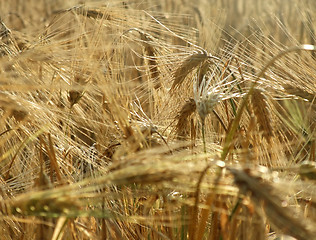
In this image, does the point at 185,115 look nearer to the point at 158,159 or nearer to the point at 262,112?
the point at 262,112

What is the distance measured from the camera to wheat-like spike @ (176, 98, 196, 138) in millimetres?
1212

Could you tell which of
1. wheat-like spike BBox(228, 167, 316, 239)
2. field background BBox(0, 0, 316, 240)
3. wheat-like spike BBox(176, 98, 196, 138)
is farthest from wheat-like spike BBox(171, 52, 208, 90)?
wheat-like spike BBox(228, 167, 316, 239)

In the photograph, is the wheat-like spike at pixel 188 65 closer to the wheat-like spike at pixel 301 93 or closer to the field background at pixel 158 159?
the field background at pixel 158 159

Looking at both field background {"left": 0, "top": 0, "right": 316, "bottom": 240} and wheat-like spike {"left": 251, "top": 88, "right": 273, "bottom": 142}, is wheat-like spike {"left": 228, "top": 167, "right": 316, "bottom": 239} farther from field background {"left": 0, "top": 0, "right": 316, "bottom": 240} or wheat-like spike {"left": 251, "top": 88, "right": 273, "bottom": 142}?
wheat-like spike {"left": 251, "top": 88, "right": 273, "bottom": 142}

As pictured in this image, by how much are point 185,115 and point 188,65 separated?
24cm

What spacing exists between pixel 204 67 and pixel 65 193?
0.79 meters

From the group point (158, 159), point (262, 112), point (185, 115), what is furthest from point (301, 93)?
point (158, 159)

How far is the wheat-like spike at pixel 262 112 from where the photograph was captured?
1.16 meters

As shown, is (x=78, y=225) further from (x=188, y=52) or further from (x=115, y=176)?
(x=188, y=52)

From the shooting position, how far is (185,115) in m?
1.22

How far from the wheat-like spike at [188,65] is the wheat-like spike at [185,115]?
0.19 meters

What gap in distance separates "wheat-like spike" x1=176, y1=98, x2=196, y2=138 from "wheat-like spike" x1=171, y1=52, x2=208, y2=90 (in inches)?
7.3

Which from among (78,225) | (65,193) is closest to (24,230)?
(78,225)

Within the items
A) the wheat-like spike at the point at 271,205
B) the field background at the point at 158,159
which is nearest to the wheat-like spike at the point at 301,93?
the field background at the point at 158,159
